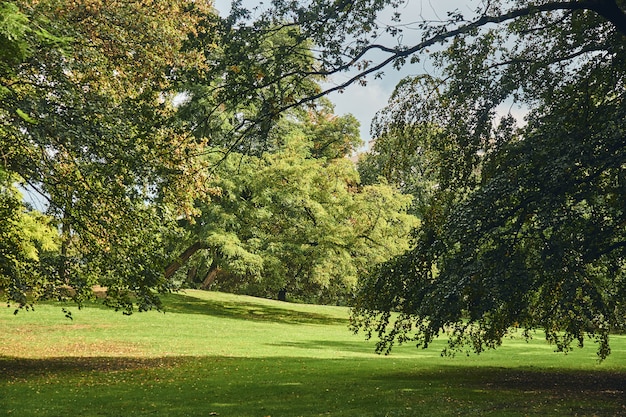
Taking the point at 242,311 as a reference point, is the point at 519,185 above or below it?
above

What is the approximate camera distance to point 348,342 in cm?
2611

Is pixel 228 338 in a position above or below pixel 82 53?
A: below

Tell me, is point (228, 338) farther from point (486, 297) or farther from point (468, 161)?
point (486, 297)

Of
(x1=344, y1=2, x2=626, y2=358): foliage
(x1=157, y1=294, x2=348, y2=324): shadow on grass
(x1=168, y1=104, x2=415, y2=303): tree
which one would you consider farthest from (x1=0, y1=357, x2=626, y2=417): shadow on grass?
(x1=157, y1=294, x2=348, y2=324): shadow on grass

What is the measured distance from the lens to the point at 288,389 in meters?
12.9

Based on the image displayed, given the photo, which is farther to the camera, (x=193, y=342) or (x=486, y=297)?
(x=193, y=342)

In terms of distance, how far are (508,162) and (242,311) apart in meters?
26.5

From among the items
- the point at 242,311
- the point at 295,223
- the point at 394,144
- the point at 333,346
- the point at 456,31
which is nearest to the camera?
the point at 456,31

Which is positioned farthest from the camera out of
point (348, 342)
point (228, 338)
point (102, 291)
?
point (102, 291)

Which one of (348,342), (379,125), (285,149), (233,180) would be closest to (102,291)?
(233,180)

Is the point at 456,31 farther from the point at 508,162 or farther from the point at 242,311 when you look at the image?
the point at 242,311

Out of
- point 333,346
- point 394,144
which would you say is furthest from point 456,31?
point 333,346

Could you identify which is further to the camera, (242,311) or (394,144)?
(242,311)

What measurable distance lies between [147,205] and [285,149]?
2053 cm
